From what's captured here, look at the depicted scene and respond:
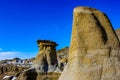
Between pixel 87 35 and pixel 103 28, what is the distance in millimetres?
607

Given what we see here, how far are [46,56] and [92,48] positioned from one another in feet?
94.3

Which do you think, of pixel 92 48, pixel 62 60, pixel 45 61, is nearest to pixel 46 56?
pixel 45 61

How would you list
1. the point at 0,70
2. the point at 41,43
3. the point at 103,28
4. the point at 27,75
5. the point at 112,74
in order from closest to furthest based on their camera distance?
the point at 112,74 → the point at 103,28 → the point at 27,75 → the point at 41,43 → the point at 0,70

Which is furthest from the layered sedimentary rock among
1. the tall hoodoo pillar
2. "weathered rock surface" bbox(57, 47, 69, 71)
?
"weathered rock surface" bbox(57, 47, 69, 71)

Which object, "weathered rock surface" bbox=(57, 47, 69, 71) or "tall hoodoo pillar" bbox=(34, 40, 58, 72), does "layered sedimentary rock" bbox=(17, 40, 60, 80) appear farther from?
"weathered rock surface" bbox=(57, 47, 69, 71)

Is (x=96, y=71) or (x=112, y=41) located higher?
(x=112, y=41)

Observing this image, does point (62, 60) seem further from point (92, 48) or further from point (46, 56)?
point (92, 48)

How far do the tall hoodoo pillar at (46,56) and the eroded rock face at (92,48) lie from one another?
88.7 feet

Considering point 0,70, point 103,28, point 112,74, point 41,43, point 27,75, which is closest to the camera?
point 112,74

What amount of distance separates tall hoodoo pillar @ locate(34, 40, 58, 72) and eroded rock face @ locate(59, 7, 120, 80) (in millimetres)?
27024

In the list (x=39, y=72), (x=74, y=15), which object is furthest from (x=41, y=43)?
(x=74, y=15)

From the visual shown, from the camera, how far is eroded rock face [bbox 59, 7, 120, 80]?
36.6ft

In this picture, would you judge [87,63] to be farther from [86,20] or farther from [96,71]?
[86,20]

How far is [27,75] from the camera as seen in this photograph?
36.1m
